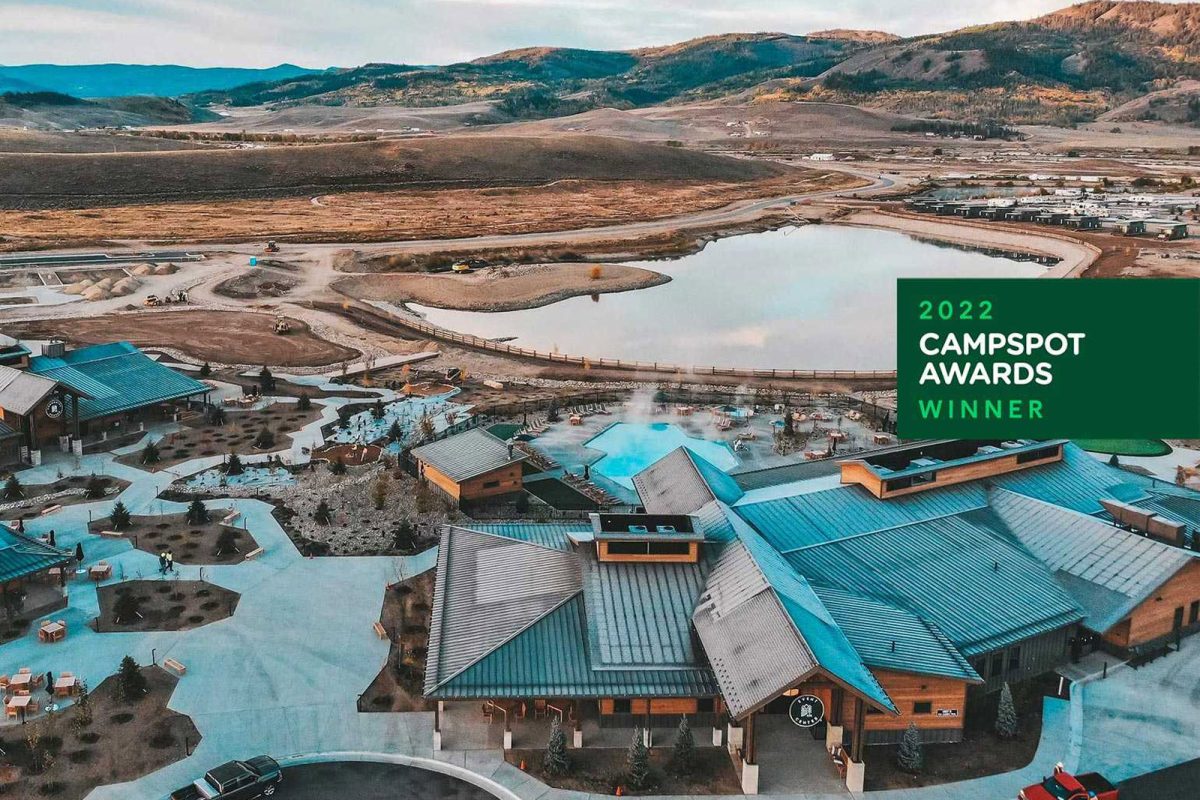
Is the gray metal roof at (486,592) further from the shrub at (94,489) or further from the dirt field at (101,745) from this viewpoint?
the shrub at (94,489)

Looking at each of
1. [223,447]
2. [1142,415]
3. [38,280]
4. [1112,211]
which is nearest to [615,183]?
[1112,211]

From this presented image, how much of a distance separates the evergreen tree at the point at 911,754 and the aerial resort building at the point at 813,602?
2.93 ft

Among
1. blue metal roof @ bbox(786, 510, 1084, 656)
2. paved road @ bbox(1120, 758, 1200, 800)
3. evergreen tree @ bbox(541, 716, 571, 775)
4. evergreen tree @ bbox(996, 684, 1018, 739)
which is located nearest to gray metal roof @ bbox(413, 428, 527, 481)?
blue metal roof @ bbox(786, 510, 1084, 656)

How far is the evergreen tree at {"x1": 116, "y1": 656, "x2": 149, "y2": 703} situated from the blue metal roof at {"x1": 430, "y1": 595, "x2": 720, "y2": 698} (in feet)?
30.1

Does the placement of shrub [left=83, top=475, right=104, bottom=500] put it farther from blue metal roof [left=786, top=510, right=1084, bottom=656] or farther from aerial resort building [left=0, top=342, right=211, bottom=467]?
blue metal roof [left=786, top=510, right=1084, bottom=656]

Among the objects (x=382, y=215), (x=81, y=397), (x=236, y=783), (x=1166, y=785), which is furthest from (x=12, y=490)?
(x=382, y=215)

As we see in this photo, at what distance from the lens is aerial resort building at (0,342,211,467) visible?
4734 centimetres

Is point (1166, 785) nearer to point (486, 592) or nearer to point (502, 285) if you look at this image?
point (486, 592)

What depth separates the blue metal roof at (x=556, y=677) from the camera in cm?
2606

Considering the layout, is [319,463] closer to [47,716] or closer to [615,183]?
[47,716]

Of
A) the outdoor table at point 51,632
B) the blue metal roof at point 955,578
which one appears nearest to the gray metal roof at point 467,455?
the outdoor table at point 51,632

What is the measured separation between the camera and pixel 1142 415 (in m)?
36.5

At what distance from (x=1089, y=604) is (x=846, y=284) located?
7370cm

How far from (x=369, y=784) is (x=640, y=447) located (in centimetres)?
2833
